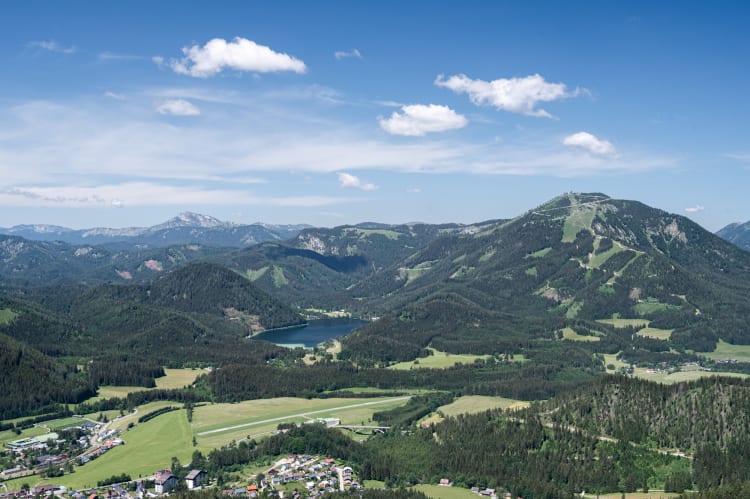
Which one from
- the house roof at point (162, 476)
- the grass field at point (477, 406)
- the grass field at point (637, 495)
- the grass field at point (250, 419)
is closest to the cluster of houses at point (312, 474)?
the house roof at point (162, 476)

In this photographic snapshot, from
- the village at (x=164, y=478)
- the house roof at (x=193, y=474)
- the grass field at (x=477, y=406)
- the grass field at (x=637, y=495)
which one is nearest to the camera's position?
the grass field at (x=637, y=495)

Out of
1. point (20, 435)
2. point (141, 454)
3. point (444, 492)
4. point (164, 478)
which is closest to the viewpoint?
point (444, 492)

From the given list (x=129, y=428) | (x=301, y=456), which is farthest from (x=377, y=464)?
(x=129, y=428)

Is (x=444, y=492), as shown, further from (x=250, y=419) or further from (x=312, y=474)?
(x=250, y=419)

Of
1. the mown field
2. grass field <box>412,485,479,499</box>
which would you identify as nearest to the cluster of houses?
grass field <box>412,485,479,499</box>

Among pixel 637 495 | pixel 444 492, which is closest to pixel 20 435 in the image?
pixel 444 492

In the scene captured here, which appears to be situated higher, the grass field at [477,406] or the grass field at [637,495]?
the grass field at [477,406]

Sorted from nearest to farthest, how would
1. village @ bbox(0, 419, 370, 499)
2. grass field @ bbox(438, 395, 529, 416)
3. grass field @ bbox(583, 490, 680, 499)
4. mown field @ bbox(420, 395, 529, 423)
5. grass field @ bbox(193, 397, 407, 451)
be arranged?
grass field @ bbox(583, 490, 680, 499)
village @ bbox(0, 419, 370, 499)
grass field @ bbox(193, 397, 407, 451)
mown field @ bbox(420, 395, 529, 423)
grass field @ bbox(438, 395, 529, 416)

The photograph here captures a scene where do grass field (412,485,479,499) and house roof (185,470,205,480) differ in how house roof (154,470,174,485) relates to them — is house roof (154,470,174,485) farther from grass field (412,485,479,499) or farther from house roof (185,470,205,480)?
grass field (412,485,479,499)

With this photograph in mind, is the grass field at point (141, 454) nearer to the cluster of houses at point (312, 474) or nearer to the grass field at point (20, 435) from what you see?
the grass field at point (20, 435)
